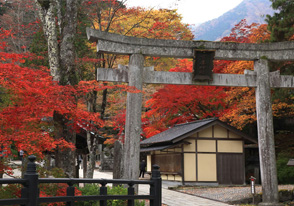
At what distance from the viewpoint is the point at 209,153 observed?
23016 millimetres

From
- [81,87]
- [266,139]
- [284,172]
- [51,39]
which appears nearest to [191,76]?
[266,139]

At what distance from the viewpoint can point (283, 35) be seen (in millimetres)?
19469

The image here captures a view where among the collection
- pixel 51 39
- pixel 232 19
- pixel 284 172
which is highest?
pixel 232 19

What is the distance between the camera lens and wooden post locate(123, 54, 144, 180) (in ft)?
44.5

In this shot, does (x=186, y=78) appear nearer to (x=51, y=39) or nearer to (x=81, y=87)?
(x=81, y=87)

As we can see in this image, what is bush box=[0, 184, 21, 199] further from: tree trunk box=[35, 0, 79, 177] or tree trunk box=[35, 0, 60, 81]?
tree trunk box=[35, 0, 60, 81]

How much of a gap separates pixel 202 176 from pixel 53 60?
48.6ft

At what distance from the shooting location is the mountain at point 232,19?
143 metres

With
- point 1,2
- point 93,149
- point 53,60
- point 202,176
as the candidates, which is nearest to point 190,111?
point 202,176

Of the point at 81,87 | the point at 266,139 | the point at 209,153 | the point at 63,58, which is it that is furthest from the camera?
the point at 209,153

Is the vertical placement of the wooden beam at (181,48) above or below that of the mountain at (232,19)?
below

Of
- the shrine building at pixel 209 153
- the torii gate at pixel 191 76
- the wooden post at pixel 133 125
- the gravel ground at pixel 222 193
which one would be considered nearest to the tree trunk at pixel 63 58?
the torii gate at pixel 191 76

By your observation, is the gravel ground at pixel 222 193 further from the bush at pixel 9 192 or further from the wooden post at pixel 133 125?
the bush at pixel 9 192

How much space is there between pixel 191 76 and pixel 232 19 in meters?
149
